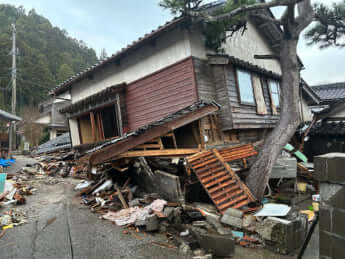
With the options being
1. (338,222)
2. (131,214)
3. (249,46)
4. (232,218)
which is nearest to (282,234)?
(232,218)

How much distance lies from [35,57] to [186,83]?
43340 mm

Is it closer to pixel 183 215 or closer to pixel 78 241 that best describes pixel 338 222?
pixel 183 215

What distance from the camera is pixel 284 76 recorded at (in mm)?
7266

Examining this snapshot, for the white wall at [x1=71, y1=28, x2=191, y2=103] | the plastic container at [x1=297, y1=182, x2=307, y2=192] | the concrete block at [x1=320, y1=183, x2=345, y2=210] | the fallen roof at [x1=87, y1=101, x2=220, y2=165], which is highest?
the white wall at [x1=71, y1=28, x2=191, y2=103]

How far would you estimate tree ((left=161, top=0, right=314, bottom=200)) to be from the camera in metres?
6.60

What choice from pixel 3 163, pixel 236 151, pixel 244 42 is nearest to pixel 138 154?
pixel 236 151

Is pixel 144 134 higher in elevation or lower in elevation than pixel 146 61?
lower

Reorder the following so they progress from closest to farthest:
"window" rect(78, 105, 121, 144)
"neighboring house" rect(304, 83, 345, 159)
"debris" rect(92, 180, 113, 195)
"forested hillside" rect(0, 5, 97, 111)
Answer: "debris" rect(92, 180, 113, 195) → "neighboring house" rect(304, 83, 345, 159) → "window" rect(78, 105, 121, 144) → "forested hillside" rect(0, 5, 97, 111)

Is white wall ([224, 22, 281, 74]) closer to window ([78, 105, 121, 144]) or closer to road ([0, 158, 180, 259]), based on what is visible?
window ([78, 105, 121, 144])

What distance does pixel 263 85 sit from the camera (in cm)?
1046

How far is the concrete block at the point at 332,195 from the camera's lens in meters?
1.86

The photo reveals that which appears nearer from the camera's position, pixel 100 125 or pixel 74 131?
pixel 100 125

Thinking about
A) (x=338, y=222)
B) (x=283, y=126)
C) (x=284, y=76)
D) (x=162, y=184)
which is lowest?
(x=162, y=184)

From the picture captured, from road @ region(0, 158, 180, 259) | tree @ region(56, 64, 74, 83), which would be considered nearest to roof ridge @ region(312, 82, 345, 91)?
road @ region(0, 158, 180, 259)
